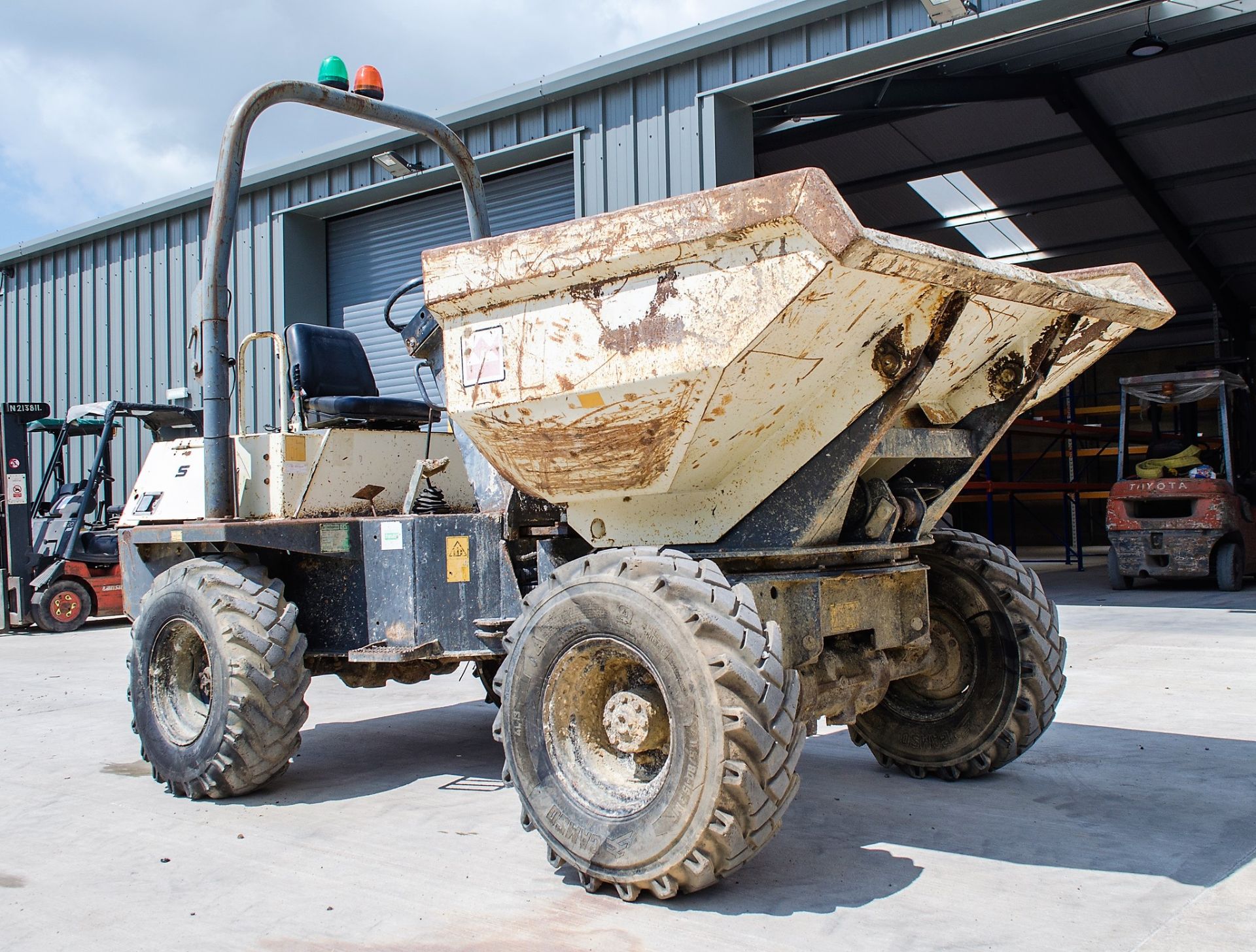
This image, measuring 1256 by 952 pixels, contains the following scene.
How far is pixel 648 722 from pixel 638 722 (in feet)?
0.10

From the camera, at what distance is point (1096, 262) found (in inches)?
778

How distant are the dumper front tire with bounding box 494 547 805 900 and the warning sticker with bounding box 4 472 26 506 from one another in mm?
11148

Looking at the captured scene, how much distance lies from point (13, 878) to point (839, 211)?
3325 mm

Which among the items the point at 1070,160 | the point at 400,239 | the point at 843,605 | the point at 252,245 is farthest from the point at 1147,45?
the point at 252,245

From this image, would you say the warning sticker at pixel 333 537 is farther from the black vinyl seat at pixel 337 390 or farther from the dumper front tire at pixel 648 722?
the dumper front tire at pixel 648 722

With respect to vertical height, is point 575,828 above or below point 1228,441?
below

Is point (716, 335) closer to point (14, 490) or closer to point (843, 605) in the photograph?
point (843, 605)

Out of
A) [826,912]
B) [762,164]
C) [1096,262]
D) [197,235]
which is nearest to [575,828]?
[826,912]

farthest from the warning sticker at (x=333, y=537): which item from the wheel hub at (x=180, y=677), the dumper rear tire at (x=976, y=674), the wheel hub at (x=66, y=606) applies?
the wheel hub at (x=66, y=606)

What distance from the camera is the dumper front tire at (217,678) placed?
15.3ft

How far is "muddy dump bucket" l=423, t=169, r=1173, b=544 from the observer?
10.2ft

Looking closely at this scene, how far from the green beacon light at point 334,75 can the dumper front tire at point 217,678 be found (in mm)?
2121

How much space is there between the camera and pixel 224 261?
4938 mm

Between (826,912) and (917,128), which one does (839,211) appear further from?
(917,128)
